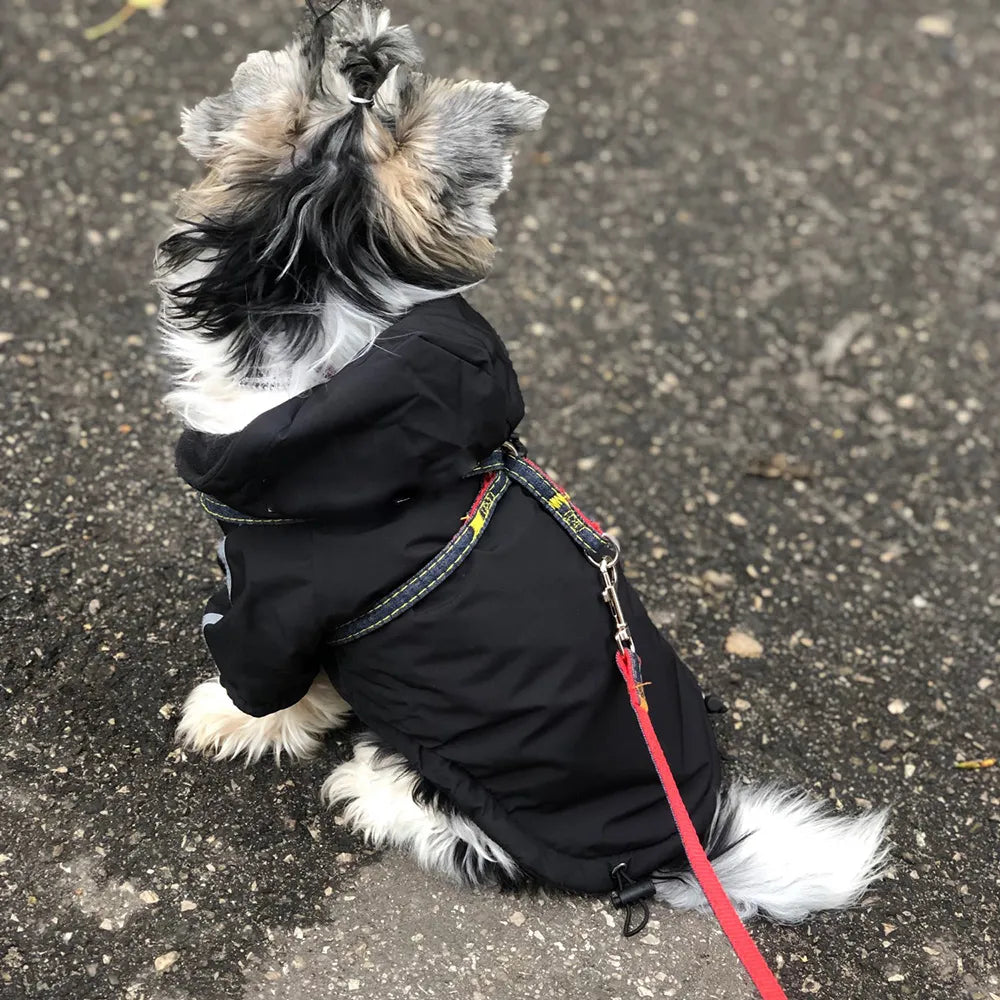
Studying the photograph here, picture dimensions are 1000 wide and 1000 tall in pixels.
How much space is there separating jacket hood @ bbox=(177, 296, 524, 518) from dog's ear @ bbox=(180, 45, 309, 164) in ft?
1.50

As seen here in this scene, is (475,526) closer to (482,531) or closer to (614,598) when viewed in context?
(482,531)

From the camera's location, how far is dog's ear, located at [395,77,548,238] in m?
2.22

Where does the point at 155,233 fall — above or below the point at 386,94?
below

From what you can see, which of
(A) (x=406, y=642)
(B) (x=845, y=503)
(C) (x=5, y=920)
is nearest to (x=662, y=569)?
(B) (x=845, y=503)

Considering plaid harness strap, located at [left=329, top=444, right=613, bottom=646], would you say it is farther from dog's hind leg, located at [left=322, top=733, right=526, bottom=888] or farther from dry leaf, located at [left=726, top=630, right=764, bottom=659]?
dry leaf, located at [left=726, top=630, right=764, bottom=659]

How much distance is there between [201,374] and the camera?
237cm

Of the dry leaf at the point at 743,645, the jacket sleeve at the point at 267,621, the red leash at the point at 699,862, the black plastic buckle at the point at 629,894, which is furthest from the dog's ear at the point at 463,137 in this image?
the dry leaf at the point at 743,645

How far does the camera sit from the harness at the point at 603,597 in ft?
7.30

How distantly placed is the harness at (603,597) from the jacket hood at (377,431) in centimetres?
11

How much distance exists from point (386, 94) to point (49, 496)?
182 centimetres

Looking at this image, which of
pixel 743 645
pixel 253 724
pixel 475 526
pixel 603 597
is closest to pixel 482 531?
pixel 475 526

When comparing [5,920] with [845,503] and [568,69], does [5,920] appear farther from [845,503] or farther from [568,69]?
[568,69]

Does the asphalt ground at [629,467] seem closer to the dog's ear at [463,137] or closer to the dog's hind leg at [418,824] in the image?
the dog's hind leg at [418,824]

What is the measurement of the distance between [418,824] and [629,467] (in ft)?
5.66
